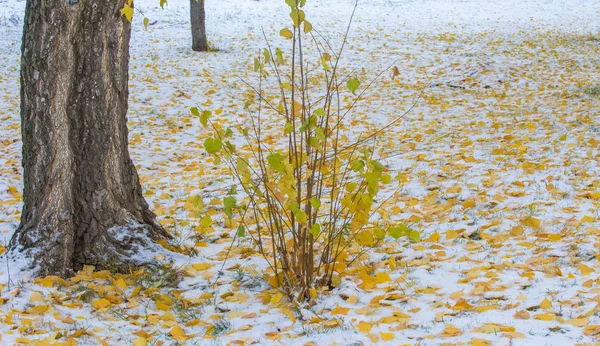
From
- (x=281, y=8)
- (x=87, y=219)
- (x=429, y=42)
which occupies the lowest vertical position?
(x=87, y=219)

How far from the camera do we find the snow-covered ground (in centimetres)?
241

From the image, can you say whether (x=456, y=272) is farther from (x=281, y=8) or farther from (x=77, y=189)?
(x=281, y=8)

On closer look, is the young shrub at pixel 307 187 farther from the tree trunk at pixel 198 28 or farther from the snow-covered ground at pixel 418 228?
the tree trunk at pixel 198 28

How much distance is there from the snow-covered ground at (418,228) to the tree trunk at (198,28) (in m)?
1.38

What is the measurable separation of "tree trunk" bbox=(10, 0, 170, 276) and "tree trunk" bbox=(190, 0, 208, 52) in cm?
840

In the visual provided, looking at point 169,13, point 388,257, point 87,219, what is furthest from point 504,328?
point 169,13

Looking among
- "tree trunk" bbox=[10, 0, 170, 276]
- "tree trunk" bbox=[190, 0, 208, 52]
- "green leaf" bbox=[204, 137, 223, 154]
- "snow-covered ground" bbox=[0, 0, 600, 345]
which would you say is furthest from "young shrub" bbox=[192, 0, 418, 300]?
"tree trunk" bbox=[190, 0, 208, 52]

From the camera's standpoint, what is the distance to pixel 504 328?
224 cm

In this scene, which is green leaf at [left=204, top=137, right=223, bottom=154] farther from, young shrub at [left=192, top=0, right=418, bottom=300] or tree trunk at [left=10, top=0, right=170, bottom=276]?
tree trunk at [left=10, top=0, right=170, bottom=276]

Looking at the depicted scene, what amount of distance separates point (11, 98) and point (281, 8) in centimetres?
1097

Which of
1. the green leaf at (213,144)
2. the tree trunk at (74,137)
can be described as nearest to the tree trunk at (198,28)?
the tree trunk at (74,137)

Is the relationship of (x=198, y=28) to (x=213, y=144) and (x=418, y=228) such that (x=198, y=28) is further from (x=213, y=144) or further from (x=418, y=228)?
(x=213, y=144)

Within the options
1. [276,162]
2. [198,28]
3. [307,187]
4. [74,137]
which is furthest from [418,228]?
[198,28]

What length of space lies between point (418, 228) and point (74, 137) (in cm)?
223
